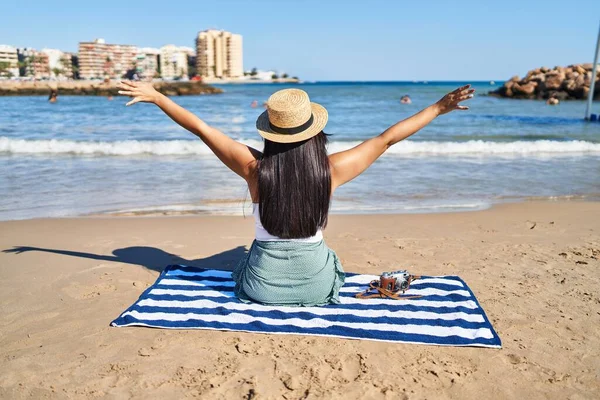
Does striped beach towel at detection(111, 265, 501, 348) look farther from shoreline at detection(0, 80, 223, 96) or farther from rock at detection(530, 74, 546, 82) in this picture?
shoreline at detection(0, 80, 223, 96)

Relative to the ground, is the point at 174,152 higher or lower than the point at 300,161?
lower

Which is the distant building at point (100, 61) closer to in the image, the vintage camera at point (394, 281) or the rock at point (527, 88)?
the rock at point (527, 88)

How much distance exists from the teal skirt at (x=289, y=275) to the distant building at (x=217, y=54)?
452ft

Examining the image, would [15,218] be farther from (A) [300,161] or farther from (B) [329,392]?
(B) [329,392]

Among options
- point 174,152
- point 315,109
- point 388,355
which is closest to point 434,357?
point 388,355

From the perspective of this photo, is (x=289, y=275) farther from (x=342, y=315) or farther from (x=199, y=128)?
(x=199, y=128)

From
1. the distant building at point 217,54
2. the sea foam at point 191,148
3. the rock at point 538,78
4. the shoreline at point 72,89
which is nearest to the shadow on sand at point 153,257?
the sea foam at point 191,148

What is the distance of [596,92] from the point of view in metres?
37.2

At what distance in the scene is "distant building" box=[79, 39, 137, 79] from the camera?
111938 mm

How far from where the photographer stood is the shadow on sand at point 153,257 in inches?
179

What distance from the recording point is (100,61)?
115 meters

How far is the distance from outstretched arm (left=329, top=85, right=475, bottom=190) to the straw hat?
0.29m

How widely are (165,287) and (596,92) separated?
41.4 metres

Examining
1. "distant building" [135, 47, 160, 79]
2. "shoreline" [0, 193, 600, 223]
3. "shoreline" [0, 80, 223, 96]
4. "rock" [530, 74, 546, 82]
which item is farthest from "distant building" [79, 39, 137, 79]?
"shoreline" [0, 193, 600, 223]
